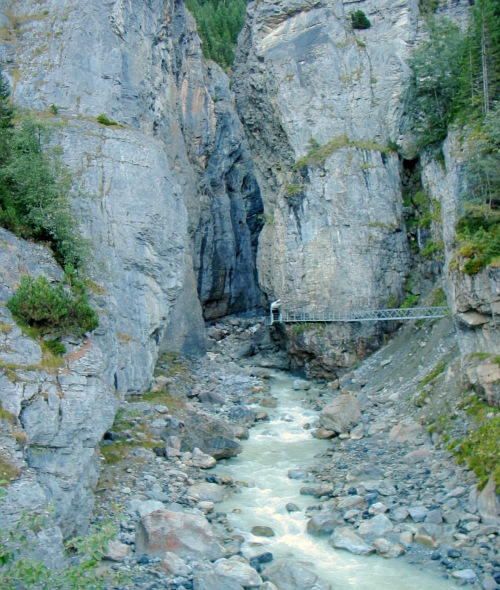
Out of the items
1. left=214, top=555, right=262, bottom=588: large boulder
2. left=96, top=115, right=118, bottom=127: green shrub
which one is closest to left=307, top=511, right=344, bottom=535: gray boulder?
left=214, top=555, right=262, bottom=588: large boulder

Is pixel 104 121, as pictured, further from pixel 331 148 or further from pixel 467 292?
pixel 467 292

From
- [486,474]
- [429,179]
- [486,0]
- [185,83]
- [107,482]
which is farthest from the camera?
[185,83]

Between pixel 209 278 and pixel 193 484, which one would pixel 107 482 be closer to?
pixel 193 484

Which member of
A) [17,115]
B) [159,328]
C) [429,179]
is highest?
[17,115]

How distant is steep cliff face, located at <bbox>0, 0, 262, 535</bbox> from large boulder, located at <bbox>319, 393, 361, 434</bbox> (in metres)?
8.38

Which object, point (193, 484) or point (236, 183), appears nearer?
point (193, 484)

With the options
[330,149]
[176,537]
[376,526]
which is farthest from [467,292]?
[330,149]

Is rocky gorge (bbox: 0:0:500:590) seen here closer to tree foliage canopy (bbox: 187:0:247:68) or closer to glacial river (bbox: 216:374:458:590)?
glacial river (bbox: 216:374:458:590)

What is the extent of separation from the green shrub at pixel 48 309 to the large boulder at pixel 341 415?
12.1 m

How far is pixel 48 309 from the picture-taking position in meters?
15.8

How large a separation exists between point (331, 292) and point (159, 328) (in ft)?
36.2

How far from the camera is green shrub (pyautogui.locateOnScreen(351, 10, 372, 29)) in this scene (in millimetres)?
38125

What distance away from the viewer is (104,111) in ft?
101

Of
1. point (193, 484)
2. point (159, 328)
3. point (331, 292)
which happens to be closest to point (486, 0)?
point (331, 292)
